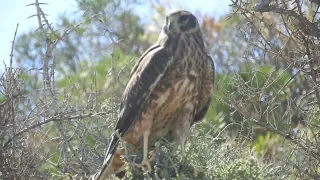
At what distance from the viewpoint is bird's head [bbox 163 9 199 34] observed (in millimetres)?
6156

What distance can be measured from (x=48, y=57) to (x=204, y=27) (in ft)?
24.1

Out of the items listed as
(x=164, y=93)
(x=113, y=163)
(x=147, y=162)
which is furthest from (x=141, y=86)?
(x=147, y=162)

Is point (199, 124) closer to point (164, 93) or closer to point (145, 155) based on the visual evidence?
point (164, 93)

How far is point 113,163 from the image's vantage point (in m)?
5.80

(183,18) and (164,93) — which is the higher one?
(183,18)

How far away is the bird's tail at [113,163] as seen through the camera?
5.56 meters

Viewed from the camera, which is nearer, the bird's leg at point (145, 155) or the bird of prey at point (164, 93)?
the bird's leg at point (145, 155)

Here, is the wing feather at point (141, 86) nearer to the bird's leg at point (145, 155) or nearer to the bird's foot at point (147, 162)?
the bird's leg at point (145, 155)

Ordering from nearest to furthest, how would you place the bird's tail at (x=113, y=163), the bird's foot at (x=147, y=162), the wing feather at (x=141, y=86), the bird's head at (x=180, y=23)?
the bird's foot at (x=147, y=162), the bird's tail at (x=113, y=163), the wing feather at (x=141, y=86), the bird's head at (x=180, y=23)

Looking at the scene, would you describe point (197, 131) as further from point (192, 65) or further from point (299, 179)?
point (299, 179)

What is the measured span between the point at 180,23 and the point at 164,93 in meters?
0.58

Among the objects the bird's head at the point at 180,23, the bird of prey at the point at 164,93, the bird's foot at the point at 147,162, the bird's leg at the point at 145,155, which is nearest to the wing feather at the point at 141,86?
the bird of prey at the point at 164,93

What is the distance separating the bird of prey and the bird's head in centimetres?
6

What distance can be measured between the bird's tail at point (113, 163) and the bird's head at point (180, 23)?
97cm
